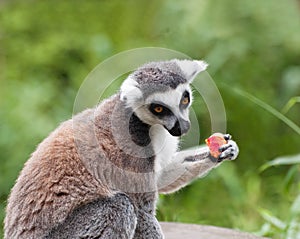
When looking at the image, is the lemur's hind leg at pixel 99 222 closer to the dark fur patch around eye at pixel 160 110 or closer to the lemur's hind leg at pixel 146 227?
the lemur's hind leg at pixel 146 227

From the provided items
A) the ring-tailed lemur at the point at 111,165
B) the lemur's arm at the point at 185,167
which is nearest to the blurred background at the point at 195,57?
the lemur's arm at the point at 185,167

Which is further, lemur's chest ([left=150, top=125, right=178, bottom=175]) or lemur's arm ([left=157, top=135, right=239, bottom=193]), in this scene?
lemur's arm ([left=157, top=135, right=239, bottom=193])

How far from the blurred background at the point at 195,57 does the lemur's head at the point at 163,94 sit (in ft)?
8.36

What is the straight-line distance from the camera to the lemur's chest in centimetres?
445

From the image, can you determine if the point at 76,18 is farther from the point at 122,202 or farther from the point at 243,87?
the point at 122,202

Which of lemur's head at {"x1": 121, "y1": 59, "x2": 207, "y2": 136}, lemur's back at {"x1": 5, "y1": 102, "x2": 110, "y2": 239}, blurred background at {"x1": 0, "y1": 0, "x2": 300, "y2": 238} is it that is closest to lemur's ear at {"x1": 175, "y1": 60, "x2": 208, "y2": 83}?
lemur's head at {"x1": 121, "y1": 59, "x2": 207, "y2": 136}

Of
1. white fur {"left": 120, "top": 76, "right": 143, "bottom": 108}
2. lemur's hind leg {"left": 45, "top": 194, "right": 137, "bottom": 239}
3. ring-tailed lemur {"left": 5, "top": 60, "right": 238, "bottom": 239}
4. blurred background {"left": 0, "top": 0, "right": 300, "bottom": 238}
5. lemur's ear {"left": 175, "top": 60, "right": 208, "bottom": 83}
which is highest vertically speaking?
blurred background {"left": 0, "top": 0, "right": 300, "bottom": 238}

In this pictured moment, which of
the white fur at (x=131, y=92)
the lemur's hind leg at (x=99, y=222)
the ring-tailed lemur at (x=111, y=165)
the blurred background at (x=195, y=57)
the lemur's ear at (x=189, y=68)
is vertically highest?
the blurred background at (x=195, y=57)

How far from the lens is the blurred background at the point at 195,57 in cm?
727

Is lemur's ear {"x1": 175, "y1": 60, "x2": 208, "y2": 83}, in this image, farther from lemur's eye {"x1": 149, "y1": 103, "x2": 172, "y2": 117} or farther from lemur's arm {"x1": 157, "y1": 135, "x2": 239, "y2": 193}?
lemur's arm {"x1": 157, "y1": 135, "x2": 239, "y2": 193}

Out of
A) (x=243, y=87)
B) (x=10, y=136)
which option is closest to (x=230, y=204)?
(x=243, y=87)

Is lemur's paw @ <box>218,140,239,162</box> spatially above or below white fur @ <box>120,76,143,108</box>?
below

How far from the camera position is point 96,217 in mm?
4227

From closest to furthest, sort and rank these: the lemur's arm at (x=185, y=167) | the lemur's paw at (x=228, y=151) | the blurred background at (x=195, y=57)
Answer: the lemur's paw at (x=228, y=151)
the lemur's arm at (x=185, y=167)
the blurred background at (x=195, y=57)
